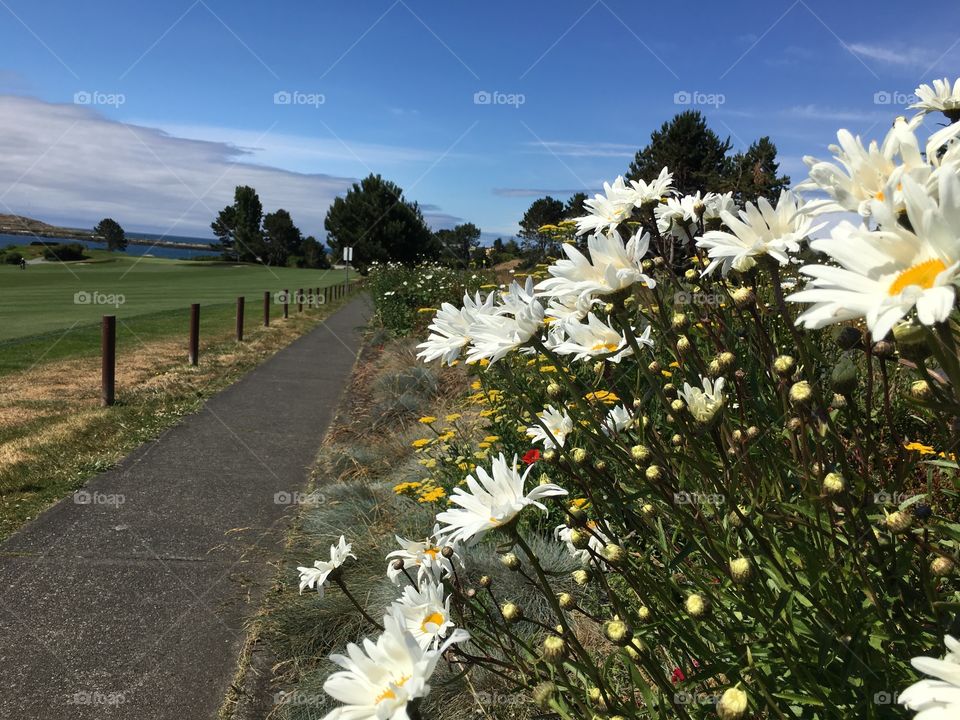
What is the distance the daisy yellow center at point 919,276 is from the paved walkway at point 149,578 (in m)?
2.82

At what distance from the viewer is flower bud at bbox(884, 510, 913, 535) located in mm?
1211

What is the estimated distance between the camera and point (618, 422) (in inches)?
80.5

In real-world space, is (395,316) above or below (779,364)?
below

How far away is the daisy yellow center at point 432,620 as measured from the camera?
149 centimetres

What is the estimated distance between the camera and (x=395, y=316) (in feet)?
44.9

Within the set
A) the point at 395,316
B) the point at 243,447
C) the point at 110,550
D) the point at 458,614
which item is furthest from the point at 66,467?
the point at 395,316

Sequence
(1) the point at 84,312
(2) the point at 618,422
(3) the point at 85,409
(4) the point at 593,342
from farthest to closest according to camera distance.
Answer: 1. (1) the point at 84,312
2. (3) the point at 85,409
3. (2) the point at 618,422
4. (4) the point at 593,342

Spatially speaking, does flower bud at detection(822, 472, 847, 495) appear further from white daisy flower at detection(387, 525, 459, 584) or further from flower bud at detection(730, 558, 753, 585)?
white daisy flower at detection(387, 525, 459, 584)

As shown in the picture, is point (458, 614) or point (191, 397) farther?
point (191, 397)

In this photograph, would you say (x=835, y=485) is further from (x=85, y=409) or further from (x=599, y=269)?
(x=85, y=409)

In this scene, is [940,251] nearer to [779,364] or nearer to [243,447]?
[779,364]

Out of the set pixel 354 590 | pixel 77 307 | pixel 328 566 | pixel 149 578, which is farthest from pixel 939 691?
pixel 77 307

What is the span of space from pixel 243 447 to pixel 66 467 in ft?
4.65

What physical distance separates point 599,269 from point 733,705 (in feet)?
3.21
